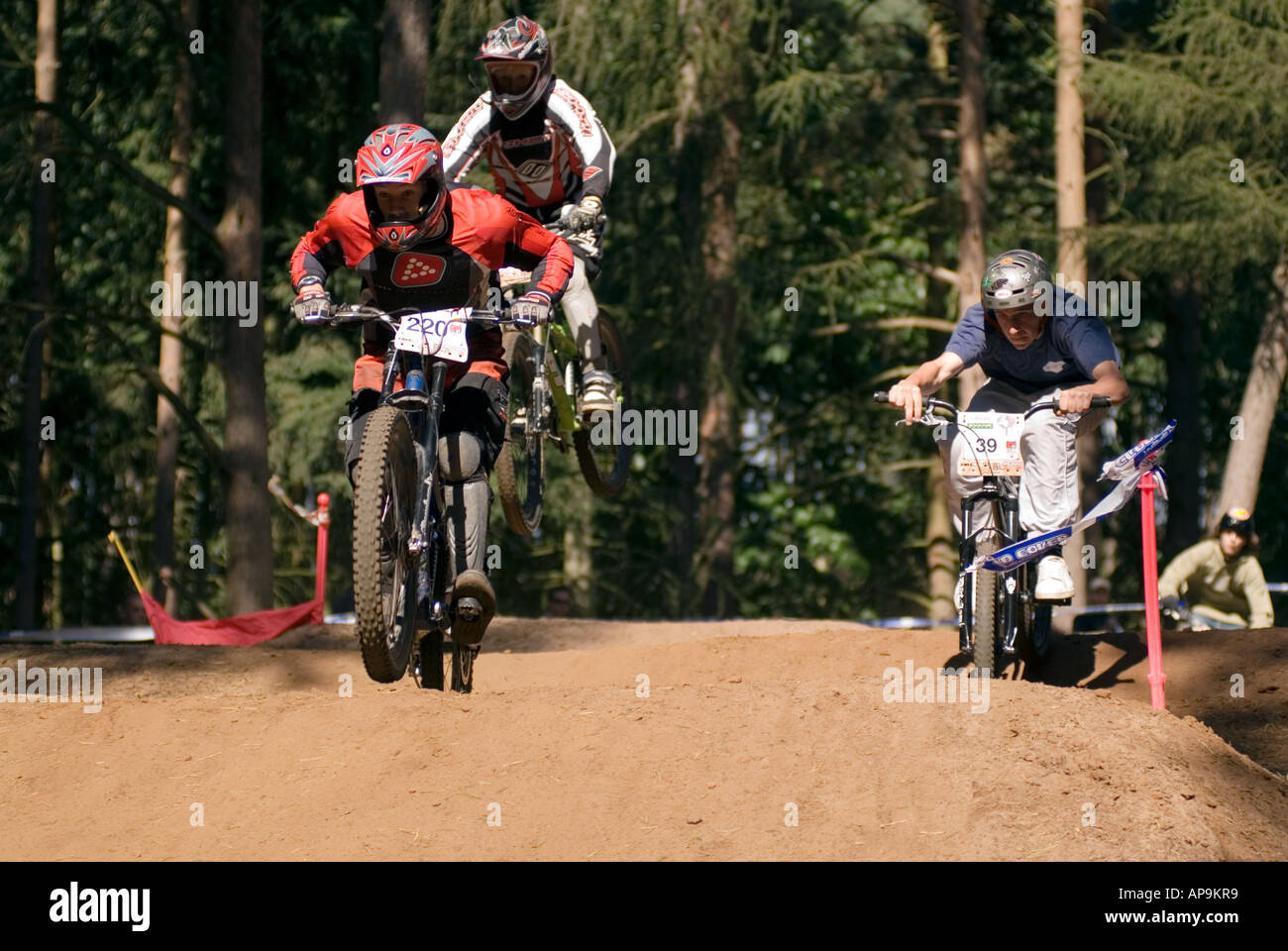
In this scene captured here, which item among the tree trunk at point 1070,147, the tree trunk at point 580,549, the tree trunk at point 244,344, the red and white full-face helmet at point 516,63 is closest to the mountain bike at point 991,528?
the red and white full-face helmet at point 516,63

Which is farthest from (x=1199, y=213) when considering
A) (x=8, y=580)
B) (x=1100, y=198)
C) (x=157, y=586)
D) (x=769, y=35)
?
(x=8, y=580)

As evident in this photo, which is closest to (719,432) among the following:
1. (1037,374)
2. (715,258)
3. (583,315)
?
(715,258)

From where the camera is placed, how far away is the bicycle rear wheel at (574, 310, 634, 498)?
428 inches

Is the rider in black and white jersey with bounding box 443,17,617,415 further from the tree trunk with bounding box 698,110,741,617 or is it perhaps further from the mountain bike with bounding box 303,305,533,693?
the tree trunk with bounding box 698,110,741,617

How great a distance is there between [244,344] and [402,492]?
30.9 ft

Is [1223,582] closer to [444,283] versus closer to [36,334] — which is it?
[444,283]

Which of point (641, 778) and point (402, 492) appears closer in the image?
point (641, 778)

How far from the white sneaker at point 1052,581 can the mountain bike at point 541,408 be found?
9.22 ft

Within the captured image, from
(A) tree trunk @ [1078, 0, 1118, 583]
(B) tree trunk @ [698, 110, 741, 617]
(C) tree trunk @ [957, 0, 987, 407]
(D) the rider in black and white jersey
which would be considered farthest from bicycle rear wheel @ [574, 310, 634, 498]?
(A) tree trunk @ [1078, 0, 1118, 583]

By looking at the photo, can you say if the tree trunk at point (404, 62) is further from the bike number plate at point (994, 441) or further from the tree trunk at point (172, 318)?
the tree trunk at point (172, 318)

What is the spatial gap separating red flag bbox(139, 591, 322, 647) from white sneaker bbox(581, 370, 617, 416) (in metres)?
4.40

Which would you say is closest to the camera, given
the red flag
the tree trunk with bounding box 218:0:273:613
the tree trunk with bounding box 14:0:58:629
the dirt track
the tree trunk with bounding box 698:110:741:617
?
the dirt track

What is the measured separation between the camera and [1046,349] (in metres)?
8.66

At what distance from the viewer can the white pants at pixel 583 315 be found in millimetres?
10289
